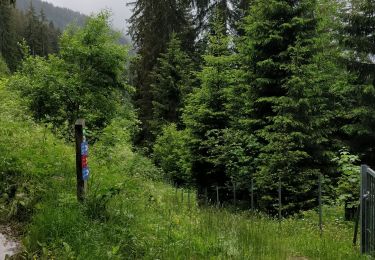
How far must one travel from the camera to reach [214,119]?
1812 cm

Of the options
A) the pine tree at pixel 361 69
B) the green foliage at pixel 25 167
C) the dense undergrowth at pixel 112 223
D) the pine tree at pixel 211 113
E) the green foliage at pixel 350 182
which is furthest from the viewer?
the pine tree at pixel 211 113

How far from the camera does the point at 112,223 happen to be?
18.0 ft

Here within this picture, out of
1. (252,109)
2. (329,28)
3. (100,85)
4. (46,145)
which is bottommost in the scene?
(46,145)

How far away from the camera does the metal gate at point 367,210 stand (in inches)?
235

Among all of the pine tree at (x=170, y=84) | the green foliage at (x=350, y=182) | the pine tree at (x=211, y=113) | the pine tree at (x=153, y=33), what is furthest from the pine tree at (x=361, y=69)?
the pine tree at (x=153, y=33)

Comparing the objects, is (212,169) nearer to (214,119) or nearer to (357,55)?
(214,119)

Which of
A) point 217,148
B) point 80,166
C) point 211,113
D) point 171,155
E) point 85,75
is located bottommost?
point 171,155

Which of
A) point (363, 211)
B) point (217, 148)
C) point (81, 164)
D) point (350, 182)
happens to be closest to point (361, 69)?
point (217, 148)

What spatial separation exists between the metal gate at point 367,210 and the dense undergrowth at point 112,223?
315mm

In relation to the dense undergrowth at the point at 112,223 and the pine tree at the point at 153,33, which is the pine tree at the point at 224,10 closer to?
the pine tree at the point at 153,33

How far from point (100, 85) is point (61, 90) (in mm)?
2256

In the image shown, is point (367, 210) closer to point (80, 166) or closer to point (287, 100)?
point (80, 166)

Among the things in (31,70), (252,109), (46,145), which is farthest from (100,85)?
(46,145)

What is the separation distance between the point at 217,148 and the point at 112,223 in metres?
11.0
